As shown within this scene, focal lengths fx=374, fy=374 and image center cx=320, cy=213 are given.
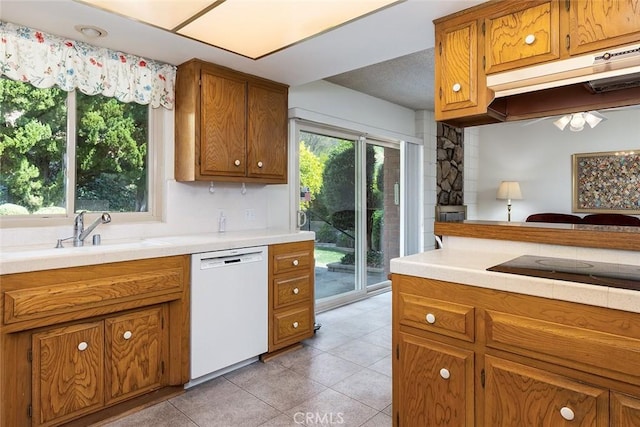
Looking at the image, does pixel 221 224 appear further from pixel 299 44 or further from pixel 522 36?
pixel 522 36

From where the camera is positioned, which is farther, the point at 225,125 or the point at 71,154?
the point at 225,125

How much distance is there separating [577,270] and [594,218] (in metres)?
2.83

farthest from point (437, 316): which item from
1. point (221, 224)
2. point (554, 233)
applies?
point (221, 224)

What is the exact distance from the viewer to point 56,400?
1873 mm

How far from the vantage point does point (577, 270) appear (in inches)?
58.9

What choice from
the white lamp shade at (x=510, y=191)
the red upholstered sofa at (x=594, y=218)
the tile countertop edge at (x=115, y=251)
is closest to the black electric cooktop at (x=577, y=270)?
the tile countertop edge at (x=115, y=251)

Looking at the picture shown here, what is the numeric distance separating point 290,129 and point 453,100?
1.84 m

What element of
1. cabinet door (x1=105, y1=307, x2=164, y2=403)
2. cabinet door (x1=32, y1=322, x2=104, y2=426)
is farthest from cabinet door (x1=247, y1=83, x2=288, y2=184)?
cabinet door (x1=32, y1=322, x2=104, y2=426)

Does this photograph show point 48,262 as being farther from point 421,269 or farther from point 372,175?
point 372,175

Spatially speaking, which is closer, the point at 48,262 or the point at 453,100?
the point at 48,262

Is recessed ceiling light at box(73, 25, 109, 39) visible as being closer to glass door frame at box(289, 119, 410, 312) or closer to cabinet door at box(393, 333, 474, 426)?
glass door frame at box(289, 119, 410, 312)

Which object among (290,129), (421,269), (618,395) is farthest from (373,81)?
(618,395)

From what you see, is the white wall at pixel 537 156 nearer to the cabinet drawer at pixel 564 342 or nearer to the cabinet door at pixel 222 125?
the cabinet door at pixel 222 125

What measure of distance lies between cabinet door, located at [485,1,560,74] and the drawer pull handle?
1500mm
